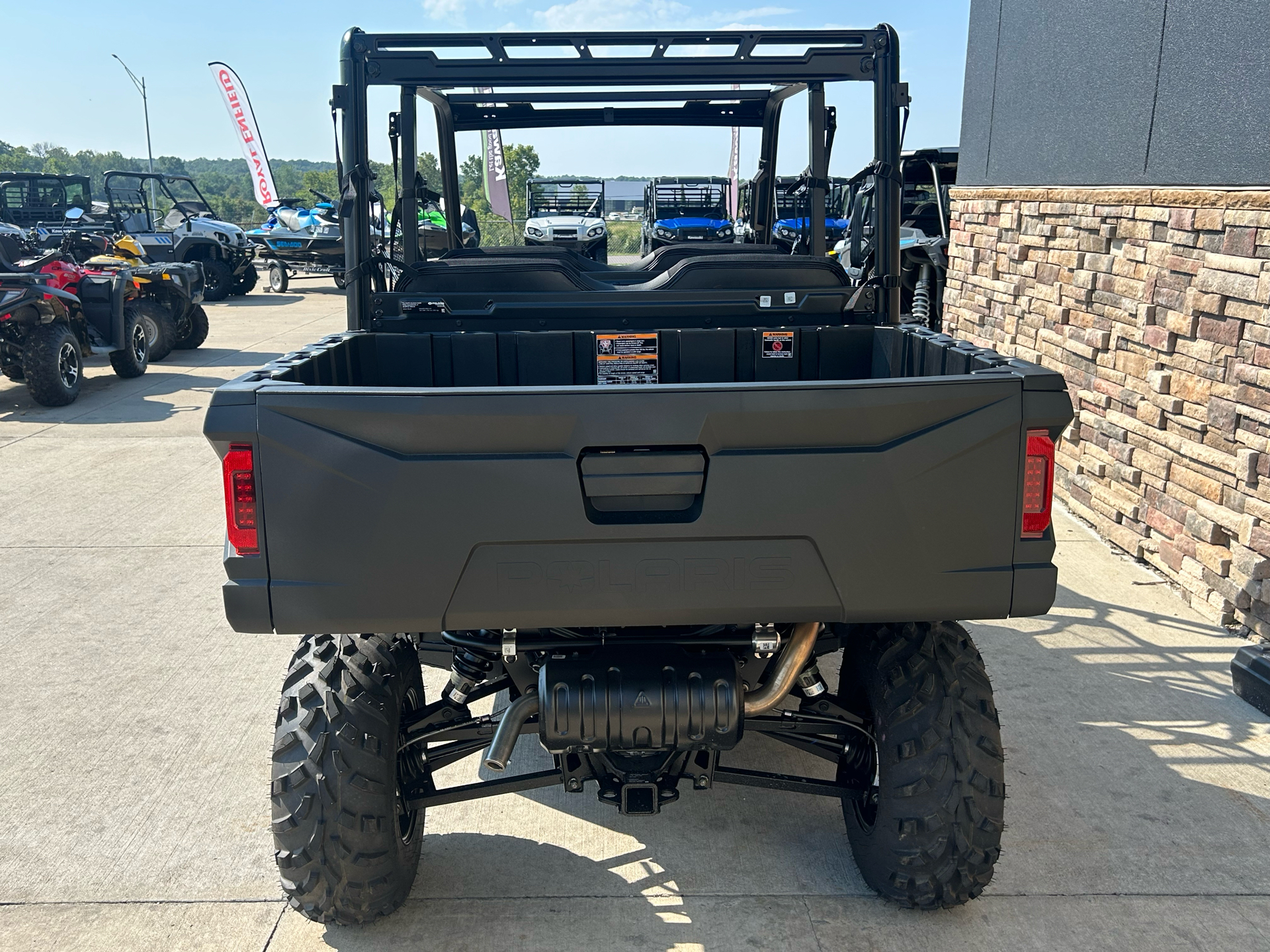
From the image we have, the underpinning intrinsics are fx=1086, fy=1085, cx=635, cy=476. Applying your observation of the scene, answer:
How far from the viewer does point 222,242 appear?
19.2 metres

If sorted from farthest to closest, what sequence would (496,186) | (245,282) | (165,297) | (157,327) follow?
(245,282) → (496,186) → (165,297) → (157,327)

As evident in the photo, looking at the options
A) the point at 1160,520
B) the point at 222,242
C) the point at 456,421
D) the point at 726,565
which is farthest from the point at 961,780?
the point at 222,242

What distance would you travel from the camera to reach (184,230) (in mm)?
18703

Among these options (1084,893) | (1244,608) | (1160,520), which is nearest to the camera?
(1084,893)

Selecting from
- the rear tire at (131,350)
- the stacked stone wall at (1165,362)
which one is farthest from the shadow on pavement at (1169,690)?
the rear tire at (131,350)

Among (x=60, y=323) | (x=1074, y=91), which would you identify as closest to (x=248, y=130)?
(x=60, y=323)

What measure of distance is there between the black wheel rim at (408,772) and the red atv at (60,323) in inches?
319

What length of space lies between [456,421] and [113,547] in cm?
446

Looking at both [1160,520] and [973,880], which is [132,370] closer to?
[1160,520]

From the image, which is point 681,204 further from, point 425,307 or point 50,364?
A: point 425,307

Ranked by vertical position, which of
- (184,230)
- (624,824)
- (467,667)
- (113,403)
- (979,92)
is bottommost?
(624,824)

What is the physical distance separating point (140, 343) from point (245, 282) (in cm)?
939

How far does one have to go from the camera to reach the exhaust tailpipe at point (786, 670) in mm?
2658

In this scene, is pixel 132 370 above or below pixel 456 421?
below
